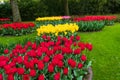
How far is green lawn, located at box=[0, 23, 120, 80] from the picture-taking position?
29.9 ft

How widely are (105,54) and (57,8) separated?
22.5 m

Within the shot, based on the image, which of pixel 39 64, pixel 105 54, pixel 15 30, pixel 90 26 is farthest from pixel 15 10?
pixel 39 64

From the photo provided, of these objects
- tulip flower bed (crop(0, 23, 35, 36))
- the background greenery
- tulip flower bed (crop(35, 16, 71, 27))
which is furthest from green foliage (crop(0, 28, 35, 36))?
the background greenery

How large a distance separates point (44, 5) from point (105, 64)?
2306 centimetres

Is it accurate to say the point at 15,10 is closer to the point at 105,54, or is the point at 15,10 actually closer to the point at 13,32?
the point at 13,32

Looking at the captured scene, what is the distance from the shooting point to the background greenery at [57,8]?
104ft

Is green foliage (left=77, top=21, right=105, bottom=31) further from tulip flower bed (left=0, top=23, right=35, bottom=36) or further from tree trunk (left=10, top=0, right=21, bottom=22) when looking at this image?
tree trunk (left=10, top=0, right=21, bottom=22)

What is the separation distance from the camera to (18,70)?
5.26m

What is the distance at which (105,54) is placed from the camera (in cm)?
1132

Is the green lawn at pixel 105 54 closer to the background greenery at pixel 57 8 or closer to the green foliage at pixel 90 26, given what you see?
the green foliage at pixel 90 26

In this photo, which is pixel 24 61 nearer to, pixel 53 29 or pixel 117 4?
pixel 53 29

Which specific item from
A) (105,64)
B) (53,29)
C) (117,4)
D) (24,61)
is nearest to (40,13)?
(117,4)

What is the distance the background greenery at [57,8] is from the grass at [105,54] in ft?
53.9

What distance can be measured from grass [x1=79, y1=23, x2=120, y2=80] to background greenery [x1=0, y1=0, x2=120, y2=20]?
16.4 m
